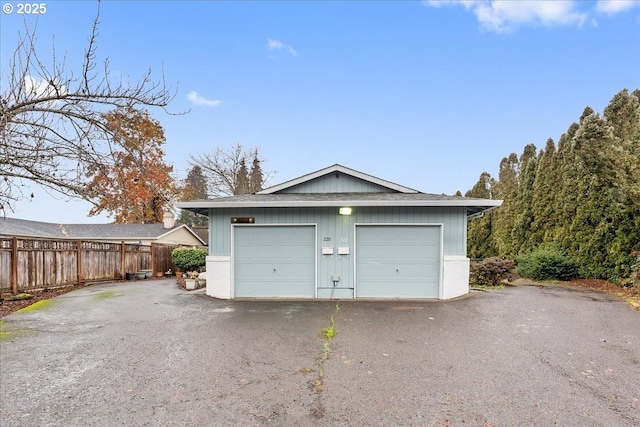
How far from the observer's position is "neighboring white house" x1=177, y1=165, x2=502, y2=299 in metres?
9.00

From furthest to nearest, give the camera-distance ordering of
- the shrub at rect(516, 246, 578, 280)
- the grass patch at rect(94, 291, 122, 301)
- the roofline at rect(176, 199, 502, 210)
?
the shrub at rect(516, 246, 578, 280), the grass patch at rect(94, 291, 122, 301), the roofline at rect(176, 199, 502, 210)

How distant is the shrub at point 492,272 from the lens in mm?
11445

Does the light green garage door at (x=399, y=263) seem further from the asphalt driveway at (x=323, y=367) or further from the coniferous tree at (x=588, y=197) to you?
the coniferous tree at (x=588, y=197)

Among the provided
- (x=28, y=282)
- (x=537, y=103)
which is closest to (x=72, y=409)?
(x=28, y=282)

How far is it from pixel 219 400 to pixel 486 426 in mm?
2403

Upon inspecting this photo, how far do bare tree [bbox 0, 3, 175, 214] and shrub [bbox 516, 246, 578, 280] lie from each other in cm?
1396

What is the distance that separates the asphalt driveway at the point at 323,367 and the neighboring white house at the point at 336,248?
1.40m

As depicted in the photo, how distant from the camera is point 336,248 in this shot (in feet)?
29.9

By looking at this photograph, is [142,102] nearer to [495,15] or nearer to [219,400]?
[219,400]

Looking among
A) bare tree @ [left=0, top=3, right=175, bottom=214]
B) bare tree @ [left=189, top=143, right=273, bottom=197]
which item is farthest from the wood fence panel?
bare tree @ [left=189, top=143, right=273, bottom=197]

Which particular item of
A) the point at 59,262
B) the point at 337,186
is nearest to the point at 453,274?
the point at 337,186

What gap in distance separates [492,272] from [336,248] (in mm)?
5767

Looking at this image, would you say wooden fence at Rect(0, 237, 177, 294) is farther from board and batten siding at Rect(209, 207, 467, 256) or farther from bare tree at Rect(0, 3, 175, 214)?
bare tree at Rect(0, 3, 175, 214)
